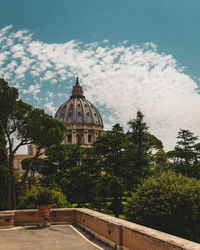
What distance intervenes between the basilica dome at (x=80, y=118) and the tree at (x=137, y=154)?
7728 cm

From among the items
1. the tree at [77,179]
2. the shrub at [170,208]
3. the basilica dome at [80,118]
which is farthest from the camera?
the basilica dome at [80,118]

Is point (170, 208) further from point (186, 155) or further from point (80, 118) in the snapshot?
point (80, 118)

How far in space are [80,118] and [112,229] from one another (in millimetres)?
99543

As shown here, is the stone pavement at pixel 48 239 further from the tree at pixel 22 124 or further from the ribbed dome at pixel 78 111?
the ribbed dome at pixel 78 111

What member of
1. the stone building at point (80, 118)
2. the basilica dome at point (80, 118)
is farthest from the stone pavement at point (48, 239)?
the basilica dome at point (80, 118)

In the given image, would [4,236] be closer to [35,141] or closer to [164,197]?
[164,197]

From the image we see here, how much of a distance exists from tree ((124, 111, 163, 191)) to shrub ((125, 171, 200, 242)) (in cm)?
1143

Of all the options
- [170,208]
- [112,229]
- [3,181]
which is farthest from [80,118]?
[112,229]

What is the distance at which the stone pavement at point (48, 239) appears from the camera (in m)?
6.12

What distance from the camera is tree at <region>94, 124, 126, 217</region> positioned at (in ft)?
70.7

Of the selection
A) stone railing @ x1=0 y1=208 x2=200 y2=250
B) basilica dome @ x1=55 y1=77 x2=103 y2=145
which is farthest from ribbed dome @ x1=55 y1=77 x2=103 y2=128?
stone railing @ x1=0 y1=208 x2=200 y2=250

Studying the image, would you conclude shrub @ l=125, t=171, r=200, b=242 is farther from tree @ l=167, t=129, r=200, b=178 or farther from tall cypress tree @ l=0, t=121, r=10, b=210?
tree @ l=167, t=129, r=200, b=178

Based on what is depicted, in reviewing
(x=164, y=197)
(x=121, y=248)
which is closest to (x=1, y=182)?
(x=164, y=197)

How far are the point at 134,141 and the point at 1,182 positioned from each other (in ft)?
41.4
